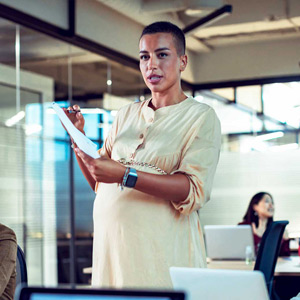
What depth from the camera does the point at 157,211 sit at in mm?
1714

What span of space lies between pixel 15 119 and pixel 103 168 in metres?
4.71

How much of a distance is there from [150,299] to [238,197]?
30.8ft

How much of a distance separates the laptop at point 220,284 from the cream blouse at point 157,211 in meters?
0.07

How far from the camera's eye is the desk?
4.74 metres

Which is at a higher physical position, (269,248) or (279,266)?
(269,248)

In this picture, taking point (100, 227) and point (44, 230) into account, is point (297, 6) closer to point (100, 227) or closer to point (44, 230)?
point (44, 230)

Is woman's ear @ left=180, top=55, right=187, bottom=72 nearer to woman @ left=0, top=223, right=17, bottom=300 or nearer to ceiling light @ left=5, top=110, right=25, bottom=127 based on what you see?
woman @ left=0, top=223, right=17, bottom=300

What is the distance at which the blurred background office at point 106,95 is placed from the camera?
6.19 metres

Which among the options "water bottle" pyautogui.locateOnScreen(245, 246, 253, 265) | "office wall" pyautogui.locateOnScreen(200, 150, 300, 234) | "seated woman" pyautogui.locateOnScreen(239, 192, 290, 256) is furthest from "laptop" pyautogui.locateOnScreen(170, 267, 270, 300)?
"office wall" pyautogui.locateOnScreen(200, 150, 300, 234)

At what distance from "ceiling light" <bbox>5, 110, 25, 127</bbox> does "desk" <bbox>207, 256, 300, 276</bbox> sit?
2233mm

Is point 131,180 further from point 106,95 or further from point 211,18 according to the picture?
point 211,18

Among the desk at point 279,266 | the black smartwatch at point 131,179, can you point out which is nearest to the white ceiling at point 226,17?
the desk at point 279,266

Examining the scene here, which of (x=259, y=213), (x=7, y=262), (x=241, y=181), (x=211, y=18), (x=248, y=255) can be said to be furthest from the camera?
(x=241, y=181)

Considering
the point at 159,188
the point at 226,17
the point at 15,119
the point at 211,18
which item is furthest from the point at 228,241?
the point at 159,188
